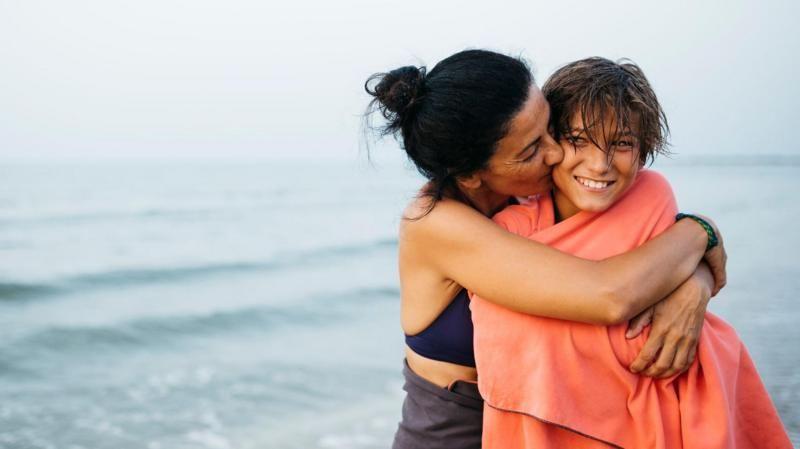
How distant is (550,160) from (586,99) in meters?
0.18

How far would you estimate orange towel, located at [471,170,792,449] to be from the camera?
184 centimetres

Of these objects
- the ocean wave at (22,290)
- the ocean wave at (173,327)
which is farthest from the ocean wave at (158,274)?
the ocean wave at (173,327)

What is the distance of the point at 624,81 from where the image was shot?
201 cm

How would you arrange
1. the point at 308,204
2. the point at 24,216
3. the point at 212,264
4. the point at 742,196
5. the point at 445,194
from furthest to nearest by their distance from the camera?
1. the point at 308,204
2. the point at 742,196
3. the point at 24,216
4. the point at 212,264
5. the point at 445,194

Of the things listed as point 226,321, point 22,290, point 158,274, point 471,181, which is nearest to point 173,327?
point 226,321

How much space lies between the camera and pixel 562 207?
7.17 feet

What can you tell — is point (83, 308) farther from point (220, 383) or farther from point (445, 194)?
point (445, 194)

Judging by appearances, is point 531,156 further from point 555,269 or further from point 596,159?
point 555,269

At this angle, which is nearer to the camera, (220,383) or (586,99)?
(586,99)

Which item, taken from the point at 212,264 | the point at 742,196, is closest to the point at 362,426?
the point at 212,264

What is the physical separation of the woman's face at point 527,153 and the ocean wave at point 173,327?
7.14 metres

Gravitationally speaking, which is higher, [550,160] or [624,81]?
[624,81]

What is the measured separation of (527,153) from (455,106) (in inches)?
9.4

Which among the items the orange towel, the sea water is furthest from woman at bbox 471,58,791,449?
the sea water
